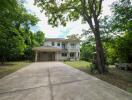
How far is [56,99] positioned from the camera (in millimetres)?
5070

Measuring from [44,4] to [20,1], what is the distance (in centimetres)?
282

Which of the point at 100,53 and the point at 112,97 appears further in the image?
the point at 100,53

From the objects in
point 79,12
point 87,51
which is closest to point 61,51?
point 87,51

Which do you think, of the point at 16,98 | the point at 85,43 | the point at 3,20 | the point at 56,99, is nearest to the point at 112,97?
the point at 56,99

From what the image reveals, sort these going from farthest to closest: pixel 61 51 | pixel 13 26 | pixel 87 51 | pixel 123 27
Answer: pixel 87 51
pixel 61 51
pixel 13 26
pixel 123 27

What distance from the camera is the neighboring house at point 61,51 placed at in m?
34.5

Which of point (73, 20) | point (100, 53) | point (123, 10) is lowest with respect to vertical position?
point (100, 53)

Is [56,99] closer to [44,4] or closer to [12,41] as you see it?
[44,4]

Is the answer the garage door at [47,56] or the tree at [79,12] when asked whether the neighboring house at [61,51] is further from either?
the tree at [79,12]

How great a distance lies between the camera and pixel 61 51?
118 ft

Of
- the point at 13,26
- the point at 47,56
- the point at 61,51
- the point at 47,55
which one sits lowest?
the point at 47,56

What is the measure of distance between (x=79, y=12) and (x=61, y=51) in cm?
2181

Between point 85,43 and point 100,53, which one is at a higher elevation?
point 85,43

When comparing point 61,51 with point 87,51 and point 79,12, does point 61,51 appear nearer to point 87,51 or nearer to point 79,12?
point 87,51
